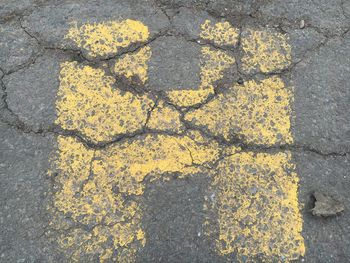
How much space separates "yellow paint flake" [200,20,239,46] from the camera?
8.70 ft

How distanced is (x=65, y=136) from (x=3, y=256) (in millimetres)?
676

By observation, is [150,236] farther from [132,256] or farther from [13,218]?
[13,218]

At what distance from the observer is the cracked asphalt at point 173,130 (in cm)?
213

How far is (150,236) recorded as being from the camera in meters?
2.13

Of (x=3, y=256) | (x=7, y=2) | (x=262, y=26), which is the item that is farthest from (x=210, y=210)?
(x=7, y=2)

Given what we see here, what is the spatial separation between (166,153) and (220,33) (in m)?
0.88

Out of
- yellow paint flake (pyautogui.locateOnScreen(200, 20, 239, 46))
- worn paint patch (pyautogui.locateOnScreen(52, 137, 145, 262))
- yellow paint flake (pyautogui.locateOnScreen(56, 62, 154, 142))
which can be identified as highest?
yellow paint flake (pyautogui.locateOnScreen(200, 20, 239, 46))

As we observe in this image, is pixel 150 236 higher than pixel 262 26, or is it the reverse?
pixel 262 26

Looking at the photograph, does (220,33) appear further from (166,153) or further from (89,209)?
(89,209)

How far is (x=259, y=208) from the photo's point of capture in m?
2.19

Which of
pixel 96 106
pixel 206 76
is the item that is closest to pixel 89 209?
pixel 96 106

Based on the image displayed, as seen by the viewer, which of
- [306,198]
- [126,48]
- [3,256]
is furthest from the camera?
[126,48]

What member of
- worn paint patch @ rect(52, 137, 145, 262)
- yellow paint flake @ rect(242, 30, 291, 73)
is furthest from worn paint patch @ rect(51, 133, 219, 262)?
yellow paint flake @ rect(242, 30, 291, 73)

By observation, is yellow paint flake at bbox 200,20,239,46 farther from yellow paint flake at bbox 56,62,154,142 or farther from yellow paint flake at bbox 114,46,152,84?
yellow paint flake at bbox 56,62,154,142
